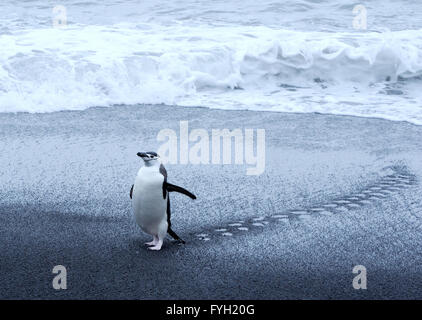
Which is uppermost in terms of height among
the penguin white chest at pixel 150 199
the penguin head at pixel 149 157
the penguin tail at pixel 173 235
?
the penguin head at pixel 149 157

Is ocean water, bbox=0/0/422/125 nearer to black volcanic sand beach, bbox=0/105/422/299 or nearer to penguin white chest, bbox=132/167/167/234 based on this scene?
black volcanic sand beach, bbox=0/105/422/299

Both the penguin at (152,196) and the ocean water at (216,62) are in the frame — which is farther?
the ocean water at (216,62)

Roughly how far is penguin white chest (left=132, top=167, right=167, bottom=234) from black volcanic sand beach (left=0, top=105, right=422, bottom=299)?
0.52ft

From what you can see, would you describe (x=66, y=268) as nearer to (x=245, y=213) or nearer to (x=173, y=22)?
(x=245, y=213)

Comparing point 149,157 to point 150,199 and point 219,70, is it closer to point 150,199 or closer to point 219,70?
point 150,199

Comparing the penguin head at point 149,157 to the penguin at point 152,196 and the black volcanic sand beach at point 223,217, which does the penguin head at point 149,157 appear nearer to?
the penguin at point 152,196

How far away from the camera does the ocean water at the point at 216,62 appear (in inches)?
260

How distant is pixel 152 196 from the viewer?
2992mm

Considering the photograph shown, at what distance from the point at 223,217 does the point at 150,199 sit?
63cm

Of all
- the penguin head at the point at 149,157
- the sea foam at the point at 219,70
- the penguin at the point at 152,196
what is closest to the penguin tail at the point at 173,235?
the penguin at the point at 152,196

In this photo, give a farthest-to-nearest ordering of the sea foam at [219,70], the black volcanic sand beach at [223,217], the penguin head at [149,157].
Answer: the sea foam at [219,70], the penguin head at [149,157], the black volcanic sand beach at [223,217]

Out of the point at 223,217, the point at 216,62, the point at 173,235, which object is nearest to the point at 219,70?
the point at 216,62

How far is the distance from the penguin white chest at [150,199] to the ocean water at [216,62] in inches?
135
